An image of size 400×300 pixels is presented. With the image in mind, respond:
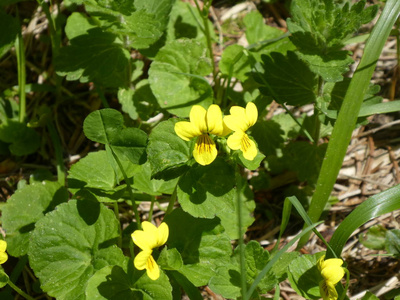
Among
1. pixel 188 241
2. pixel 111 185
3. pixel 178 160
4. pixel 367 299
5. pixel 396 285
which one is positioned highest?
pixel 178 160

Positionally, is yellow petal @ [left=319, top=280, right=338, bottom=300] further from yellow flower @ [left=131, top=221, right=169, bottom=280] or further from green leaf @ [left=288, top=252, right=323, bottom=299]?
yellow flower @ [left=131, top=221, right=169, bottom=280]

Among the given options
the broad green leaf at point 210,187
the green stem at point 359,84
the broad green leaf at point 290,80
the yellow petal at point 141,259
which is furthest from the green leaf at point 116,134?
the green stem at point 359,84

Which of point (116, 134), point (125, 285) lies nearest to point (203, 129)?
point (116, 134)

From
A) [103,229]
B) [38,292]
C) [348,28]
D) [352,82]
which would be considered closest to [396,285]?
[352,82]

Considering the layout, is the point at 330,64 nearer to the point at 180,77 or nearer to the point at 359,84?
the point at 359,84

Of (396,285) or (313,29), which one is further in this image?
(396,285)

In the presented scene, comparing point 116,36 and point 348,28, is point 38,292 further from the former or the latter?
point 348,28

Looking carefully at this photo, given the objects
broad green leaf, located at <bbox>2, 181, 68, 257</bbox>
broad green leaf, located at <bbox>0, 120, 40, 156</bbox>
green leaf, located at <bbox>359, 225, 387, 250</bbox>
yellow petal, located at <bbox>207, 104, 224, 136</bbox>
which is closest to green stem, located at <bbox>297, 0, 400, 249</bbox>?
green leaf, located at <bbox>359, 225, 387, 250</bbox>
